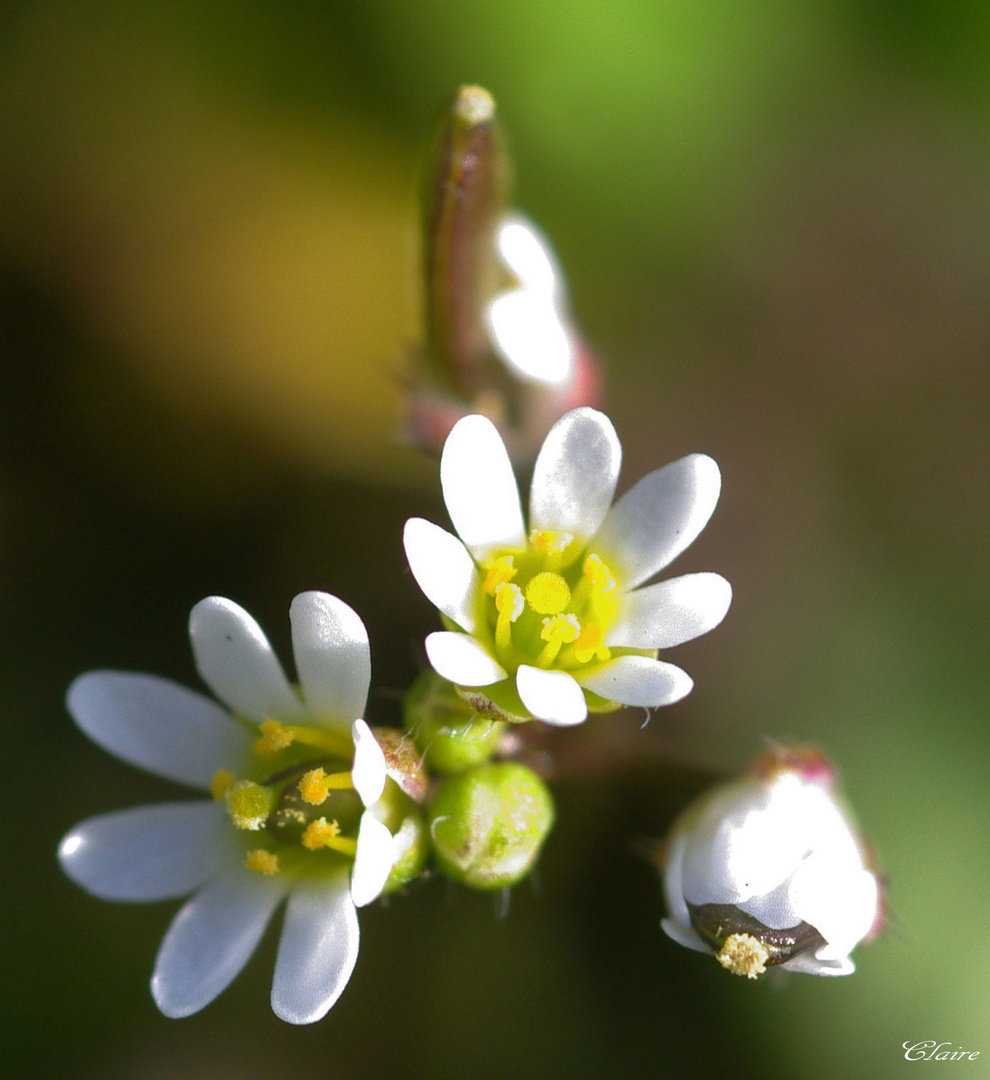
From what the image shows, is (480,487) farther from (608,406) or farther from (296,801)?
(608,406)

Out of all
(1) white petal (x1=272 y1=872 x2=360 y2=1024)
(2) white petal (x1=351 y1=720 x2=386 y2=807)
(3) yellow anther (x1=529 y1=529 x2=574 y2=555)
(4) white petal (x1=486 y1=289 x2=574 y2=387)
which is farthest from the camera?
(4) white petal (x1=486 y1=289 x2=574 y2=387)

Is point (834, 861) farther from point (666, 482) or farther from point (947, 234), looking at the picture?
point (947, 234)

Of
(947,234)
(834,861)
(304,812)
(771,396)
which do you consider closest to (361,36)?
(771,396)

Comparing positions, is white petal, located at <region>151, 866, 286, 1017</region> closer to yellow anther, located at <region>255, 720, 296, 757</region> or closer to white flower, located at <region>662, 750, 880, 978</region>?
yellow anther, located at <region>255, 720, 296, 757</region>

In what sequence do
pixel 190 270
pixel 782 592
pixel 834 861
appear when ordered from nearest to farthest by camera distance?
pixel 834 861 < pixel 782 592 < pixel 190 270

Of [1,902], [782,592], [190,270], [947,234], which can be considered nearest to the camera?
[1,902]

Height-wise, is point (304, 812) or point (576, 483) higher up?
point (576, 483)

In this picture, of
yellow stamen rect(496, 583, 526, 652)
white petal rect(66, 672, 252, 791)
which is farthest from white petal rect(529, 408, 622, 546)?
white petal rect(66, 672, 252, 791)

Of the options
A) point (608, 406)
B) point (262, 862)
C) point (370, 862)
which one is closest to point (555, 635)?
point (370, 862)
